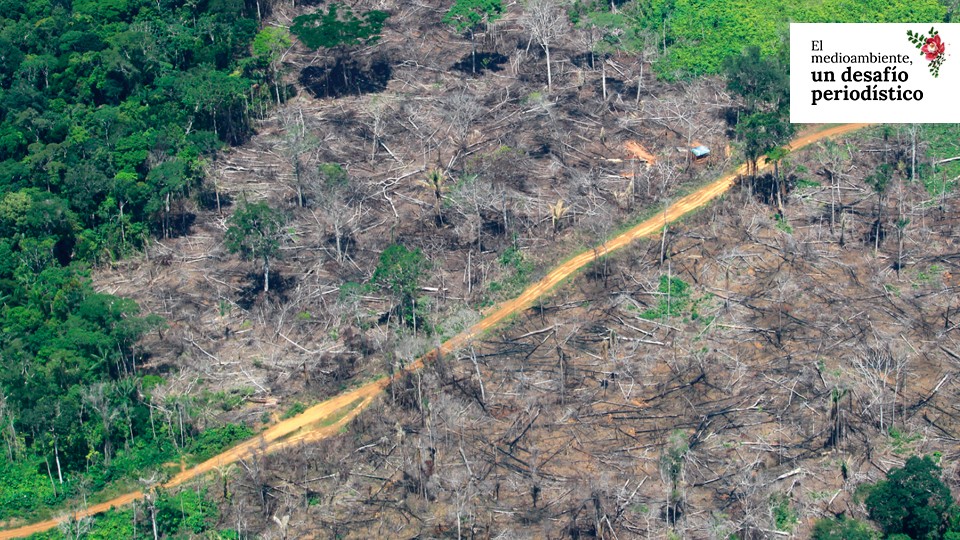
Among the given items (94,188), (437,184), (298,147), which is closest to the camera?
(94,188)

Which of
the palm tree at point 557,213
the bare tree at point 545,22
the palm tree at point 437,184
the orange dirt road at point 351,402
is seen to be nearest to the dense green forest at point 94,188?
the orange dirt road at point 351,402

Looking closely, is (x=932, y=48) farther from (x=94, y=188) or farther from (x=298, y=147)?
(x=94, y=188)

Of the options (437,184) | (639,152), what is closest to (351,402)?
(437,184)

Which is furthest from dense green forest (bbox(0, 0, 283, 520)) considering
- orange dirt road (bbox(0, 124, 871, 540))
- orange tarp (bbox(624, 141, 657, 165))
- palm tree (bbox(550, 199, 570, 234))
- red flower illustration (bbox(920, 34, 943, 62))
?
red flower illustration (bbox(920, 34, 943, 62))

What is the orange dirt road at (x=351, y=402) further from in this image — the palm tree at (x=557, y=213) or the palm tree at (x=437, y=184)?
the palm tree at (x=437, y=184)

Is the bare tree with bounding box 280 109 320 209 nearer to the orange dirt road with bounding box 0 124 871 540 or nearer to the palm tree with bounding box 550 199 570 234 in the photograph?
the palm tree with bounding box 550 199 570 234
